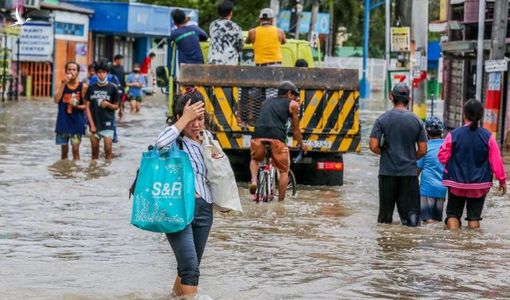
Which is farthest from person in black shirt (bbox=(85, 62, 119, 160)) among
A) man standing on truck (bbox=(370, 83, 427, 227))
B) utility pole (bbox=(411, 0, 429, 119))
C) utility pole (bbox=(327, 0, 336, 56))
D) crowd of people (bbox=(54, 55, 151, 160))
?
utility pole (bbox=(327, 0, 336, 56))

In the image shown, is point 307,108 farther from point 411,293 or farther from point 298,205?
point 411,293

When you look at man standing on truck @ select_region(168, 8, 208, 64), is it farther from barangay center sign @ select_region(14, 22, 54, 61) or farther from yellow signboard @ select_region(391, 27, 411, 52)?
barangay center sign @ select_region(14, 22, 54, 61)

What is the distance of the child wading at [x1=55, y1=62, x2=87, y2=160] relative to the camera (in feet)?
66.2

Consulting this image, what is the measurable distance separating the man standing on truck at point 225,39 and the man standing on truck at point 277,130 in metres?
2.69

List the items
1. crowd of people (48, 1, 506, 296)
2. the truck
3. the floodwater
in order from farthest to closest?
the truck → the floodwater → crowd of people (48, 1, 506, 296)

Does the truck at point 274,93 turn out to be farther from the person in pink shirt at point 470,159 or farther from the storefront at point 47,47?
the storefront at point 47,47

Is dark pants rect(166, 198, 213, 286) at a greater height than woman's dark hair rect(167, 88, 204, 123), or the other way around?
woman's dark hair rect(167, 88, 204, 123)

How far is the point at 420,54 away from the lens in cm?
2667

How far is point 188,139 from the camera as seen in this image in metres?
8.77

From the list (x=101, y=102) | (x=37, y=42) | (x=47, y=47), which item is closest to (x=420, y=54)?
(x=101, y=102)

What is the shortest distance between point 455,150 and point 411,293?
146 inches

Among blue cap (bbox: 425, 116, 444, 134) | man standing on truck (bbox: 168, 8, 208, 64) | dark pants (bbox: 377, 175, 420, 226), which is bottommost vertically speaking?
dark pants (bbox: 377, 175, 420, 226)

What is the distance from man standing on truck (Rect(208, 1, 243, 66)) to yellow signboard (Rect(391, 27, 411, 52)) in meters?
10.3

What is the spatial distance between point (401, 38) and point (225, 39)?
11.0 m
